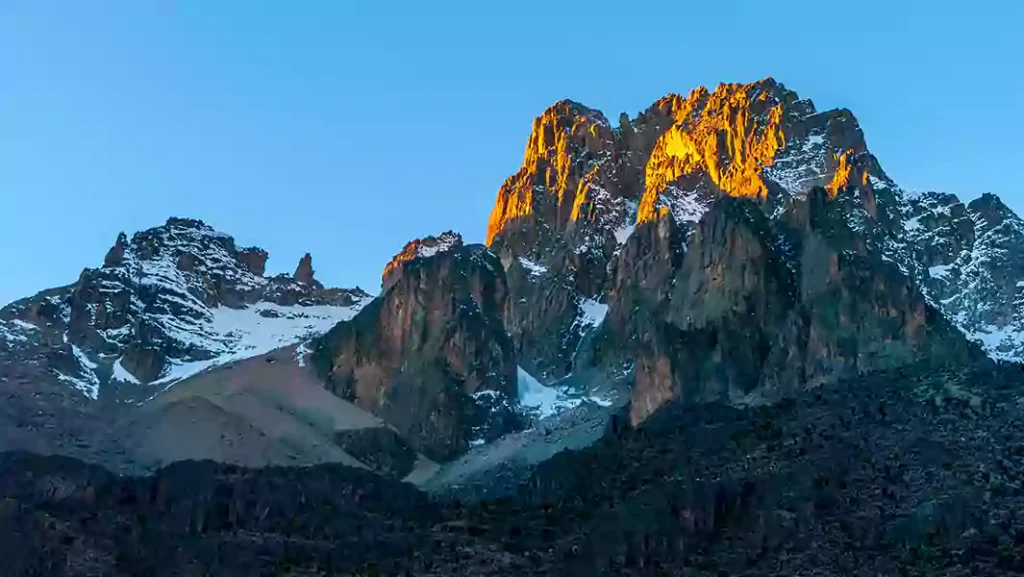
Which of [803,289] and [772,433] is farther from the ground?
[803,289]

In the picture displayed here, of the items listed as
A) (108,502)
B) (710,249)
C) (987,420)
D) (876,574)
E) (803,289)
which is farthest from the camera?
(710,249)

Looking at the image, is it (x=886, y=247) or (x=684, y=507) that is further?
(x=886, y=247)

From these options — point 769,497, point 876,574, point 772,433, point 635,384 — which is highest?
point 635,384

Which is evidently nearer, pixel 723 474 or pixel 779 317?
pixel 723 474

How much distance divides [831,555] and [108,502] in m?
74.8

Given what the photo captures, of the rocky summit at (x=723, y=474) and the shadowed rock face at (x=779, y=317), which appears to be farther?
the shadowed rock face at (x=779, y=317)

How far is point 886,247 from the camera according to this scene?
19475cm

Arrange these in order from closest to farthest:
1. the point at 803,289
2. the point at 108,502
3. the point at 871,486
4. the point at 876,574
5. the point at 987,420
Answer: the point at 876,574 → the point at 871,486 → the point at 987,420 → the point at 108,502 → the point at 803,289

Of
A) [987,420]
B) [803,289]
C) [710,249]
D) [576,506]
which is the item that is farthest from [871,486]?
[710,249]

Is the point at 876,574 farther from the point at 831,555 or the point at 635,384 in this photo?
the point at 635,384

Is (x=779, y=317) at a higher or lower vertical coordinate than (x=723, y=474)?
higher

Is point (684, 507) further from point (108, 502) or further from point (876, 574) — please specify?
point (108, 502)

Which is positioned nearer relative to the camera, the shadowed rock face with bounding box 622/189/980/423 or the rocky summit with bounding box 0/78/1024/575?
the rocky summit with bounding box 0/78/1024/575

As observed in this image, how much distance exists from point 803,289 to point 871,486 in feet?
195
